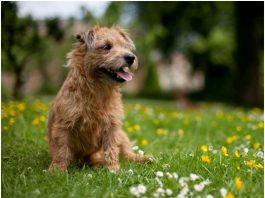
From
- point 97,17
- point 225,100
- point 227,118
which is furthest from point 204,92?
point 227,118

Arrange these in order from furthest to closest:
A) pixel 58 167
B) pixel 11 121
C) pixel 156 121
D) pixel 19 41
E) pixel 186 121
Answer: pixel 19 41 → pixel 186 121 → pixel 156 121 → pixel 11 121 → pixel 58 167

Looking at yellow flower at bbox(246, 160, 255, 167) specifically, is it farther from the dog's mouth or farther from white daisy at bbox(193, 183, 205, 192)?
the dog's mouth

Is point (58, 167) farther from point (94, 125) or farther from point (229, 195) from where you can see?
→ point (229, 195)

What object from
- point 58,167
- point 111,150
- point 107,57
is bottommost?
point 58,167

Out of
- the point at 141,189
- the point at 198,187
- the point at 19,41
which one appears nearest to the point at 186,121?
the point at 19,41

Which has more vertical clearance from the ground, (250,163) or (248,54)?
(250,163)

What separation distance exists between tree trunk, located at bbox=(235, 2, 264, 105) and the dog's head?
45.0 feet

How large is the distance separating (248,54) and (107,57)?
1418 cm

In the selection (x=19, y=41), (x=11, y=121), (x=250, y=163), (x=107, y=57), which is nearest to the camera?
(x=250, y=163)

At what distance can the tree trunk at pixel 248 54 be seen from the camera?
18.5 m

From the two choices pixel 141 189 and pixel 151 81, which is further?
pixel 151 81

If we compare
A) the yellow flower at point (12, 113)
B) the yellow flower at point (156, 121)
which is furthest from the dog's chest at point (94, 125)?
the yellow flower at point (156, 121)

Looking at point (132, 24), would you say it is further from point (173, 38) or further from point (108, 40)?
point (108, 40)

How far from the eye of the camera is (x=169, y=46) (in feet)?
101
